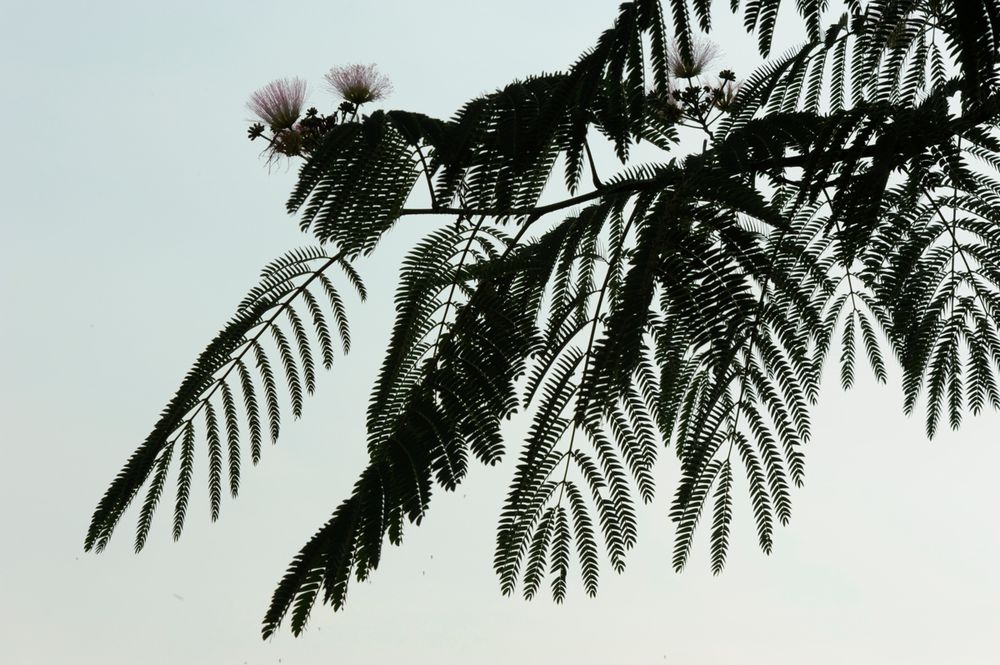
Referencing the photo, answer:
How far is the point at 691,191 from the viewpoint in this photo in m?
1.93

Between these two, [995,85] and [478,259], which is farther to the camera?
[478,259]

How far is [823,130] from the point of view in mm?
2305

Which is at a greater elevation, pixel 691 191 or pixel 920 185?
pixel 920 185

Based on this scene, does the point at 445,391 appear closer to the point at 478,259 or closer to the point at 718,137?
the point at 478,259

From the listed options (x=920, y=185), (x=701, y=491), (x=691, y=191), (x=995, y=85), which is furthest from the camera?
(x=920, y=185)

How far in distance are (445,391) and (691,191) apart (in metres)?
0.55

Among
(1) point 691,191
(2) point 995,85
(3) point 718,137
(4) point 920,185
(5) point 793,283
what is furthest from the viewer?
(3) point 718,137

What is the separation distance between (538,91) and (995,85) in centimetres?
83

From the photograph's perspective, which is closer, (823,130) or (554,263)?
(554,263)

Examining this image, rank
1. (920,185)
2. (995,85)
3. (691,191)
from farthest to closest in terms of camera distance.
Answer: (920,185) < (995,85) < (691,191)

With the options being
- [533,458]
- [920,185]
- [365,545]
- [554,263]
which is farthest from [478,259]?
[920,185]

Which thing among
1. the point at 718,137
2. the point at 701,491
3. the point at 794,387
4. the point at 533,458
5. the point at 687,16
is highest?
the point at 718,137

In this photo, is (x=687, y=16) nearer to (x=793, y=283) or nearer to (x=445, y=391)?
(x=793, y=283)

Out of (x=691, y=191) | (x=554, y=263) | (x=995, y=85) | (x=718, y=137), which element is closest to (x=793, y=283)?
(x=691, y=191)
